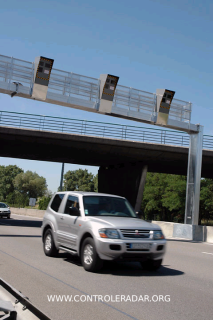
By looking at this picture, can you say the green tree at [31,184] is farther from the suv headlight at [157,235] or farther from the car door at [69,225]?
the suv headlight at [157,235]

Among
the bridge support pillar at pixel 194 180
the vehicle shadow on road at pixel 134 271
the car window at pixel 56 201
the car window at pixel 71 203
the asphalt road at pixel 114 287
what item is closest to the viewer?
the asphalt road at pixel 114 287

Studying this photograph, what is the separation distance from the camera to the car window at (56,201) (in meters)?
10.5

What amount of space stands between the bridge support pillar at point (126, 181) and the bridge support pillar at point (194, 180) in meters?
10.4

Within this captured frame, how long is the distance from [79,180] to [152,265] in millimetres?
134028

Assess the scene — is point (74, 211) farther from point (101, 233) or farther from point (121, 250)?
point (121, 250)

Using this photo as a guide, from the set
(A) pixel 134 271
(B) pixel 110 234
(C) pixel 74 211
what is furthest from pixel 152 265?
(C) pixel 74 211

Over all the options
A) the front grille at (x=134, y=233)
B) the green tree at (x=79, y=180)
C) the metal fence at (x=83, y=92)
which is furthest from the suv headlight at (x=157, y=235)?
the green tree at (x=79, y=180)

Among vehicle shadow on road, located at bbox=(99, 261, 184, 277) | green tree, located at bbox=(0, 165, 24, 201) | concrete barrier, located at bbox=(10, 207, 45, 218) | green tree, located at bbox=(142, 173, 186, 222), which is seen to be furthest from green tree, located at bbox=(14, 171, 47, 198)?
vehicle shadow on road, located at bbox=(99, 261, 184, 277)

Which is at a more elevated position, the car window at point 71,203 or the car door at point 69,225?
the car window at point 71,203

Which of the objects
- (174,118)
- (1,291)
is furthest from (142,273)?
(174,118)

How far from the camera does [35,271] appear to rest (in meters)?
8.20

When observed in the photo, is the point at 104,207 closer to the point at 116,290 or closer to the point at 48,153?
the point at 116,290

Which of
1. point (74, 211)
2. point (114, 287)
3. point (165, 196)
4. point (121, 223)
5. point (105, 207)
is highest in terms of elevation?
point (165, 196)

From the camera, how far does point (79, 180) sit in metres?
142
